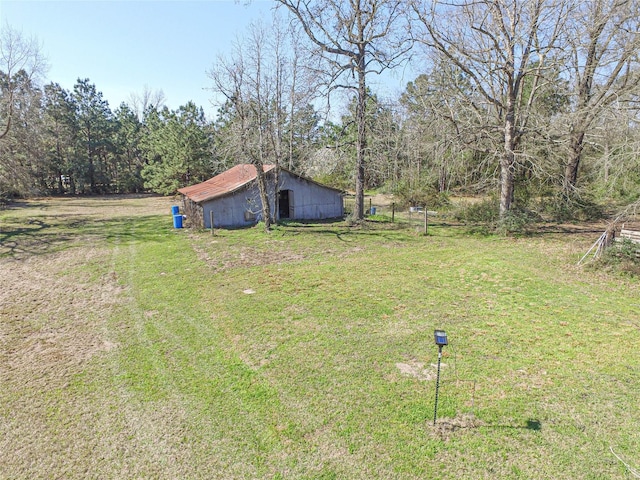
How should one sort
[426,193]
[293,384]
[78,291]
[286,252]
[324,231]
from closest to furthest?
[293,384] < [78,291] < [286,252] < [324,231] < [426,193]

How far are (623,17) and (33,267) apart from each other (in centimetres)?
2258

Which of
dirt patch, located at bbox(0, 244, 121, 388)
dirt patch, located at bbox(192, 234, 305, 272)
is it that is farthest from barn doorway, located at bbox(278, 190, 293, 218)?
dirt patch, located at bbox(0, 244, 121, 388)

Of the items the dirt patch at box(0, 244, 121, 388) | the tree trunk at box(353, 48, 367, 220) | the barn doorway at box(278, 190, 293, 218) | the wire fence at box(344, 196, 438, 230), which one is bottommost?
the dirt patch at box(0, 244, 121, 388)

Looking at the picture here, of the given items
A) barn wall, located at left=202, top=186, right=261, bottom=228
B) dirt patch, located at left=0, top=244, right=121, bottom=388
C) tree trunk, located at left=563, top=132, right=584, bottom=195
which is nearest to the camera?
dirt patch, located at left=0, top=244, right=121, bottom=388

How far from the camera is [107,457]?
3818 mm

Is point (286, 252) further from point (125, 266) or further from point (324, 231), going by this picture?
point (125, 266)

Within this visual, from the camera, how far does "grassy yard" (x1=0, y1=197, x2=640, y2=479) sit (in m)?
3.76

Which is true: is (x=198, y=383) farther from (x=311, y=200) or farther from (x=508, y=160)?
(x=311, y=200)

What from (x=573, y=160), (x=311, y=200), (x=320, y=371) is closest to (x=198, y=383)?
(x=320, y=371)

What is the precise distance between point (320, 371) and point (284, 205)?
1478cm

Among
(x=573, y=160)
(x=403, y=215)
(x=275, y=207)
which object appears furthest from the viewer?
(x=403, y=215)

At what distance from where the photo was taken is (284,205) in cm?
1942

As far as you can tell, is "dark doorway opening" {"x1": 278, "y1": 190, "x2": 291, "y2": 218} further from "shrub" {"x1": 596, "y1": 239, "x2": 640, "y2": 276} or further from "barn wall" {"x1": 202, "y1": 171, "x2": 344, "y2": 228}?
"shrub" {"x1": 596, "y1": 239, "x2": 640, "y2": 276}

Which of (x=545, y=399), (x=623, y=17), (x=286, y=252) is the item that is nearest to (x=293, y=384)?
(x=545, y=399)
